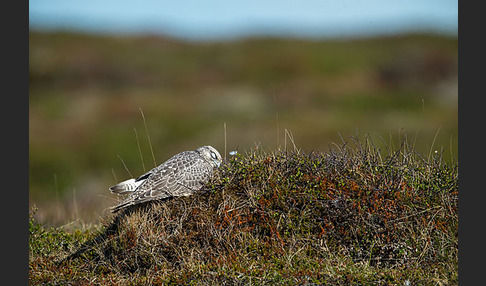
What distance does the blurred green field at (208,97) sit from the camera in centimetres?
2762

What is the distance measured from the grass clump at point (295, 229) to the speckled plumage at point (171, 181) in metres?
0.16

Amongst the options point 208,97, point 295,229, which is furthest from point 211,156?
point 208,97

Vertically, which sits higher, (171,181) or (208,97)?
(171,181)

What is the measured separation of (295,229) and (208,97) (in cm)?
3897

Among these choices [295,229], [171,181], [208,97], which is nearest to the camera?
[295,229]

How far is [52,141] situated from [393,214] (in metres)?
28.3

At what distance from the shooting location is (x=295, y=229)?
24.5ft

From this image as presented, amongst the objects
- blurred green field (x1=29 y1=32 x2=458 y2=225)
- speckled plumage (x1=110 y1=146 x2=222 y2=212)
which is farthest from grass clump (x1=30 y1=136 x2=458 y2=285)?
blurred green field (x1=29 y1=32 x2=458 y2=225)

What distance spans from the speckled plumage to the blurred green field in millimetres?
2494

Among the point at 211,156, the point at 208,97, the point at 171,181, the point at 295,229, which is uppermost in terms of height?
the point at 211,156

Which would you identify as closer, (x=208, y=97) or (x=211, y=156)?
(x=211, y=156)

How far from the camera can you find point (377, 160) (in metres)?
8.16

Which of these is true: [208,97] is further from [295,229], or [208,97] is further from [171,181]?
[295,229]

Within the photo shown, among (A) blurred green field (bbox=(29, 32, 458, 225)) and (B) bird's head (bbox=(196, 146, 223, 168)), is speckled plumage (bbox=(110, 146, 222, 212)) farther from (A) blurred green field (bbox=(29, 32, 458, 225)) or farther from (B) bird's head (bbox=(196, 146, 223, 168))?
(A) blurred green field (bbox=(29, 32, 458, 225))
